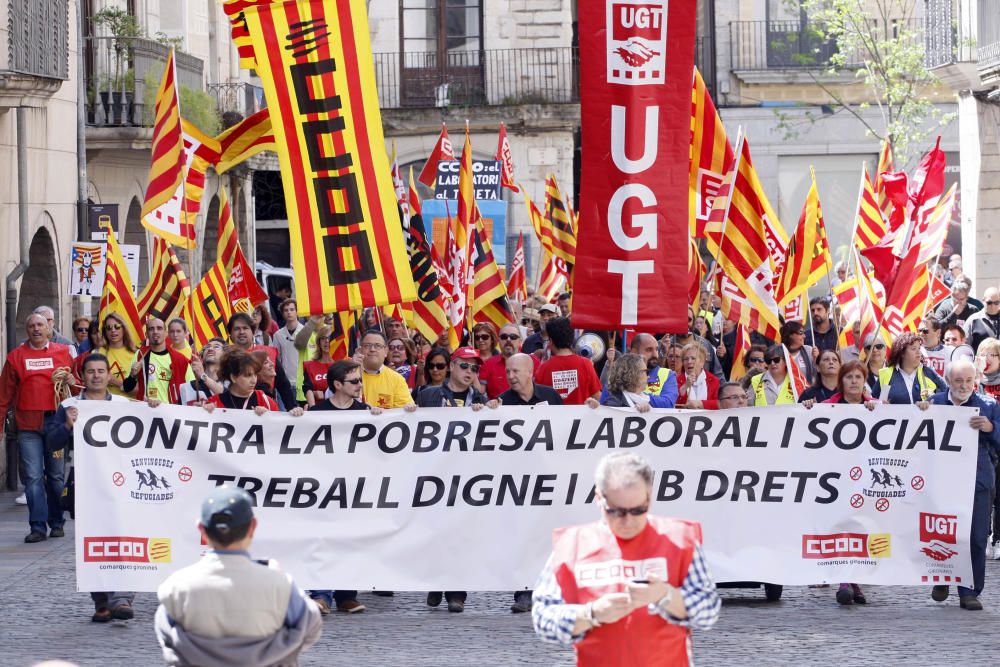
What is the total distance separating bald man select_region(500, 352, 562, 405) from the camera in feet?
35.3

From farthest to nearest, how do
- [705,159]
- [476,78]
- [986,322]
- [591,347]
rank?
[476,78] < [986,322] < [705,159] < [591,347]

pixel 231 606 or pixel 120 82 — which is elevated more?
pixel 120 82

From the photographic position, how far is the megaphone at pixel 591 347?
49.4ft

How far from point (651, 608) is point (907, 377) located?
648 centimetres

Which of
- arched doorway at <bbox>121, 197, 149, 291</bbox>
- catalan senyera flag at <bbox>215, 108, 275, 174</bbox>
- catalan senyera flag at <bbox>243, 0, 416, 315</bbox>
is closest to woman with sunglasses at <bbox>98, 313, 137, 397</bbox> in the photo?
catalan senyera flag at <bbox>215, 108, 275, 174</bbox>

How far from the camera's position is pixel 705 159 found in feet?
50.9

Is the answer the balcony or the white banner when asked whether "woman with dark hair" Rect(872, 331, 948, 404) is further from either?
the balcony

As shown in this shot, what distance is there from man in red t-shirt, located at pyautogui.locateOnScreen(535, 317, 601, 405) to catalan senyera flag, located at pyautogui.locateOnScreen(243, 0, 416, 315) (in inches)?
55.1

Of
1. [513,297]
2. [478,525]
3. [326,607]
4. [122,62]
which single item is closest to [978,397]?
[478,525]

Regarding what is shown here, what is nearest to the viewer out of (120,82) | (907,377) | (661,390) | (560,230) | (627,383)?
(627,383)

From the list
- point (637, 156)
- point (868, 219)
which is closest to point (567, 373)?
point (637, 156)

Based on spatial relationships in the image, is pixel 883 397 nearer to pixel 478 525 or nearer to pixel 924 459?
pixel 924 459

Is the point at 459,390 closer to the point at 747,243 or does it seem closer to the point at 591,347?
the point at 747,243

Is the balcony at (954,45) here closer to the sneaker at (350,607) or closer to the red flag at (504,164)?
the red flag at (504,164)
